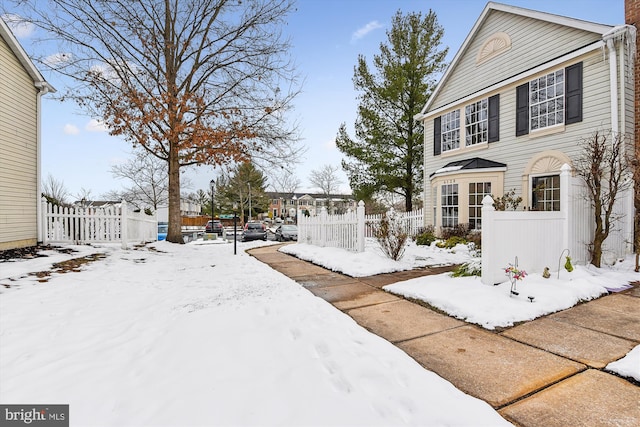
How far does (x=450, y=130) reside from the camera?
12.1 metres

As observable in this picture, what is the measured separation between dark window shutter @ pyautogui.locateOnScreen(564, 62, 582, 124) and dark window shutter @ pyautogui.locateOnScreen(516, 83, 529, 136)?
108cm

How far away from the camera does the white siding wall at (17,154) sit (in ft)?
25.0

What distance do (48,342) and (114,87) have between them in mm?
10844

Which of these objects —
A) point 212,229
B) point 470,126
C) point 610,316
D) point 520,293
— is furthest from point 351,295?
point 212,229

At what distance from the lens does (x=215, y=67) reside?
12.5 metres

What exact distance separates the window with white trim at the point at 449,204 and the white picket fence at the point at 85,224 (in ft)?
34.7

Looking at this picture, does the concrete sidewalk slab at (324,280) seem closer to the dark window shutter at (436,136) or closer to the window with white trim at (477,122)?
the window with white trim at (477,122)

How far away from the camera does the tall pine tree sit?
639 inches

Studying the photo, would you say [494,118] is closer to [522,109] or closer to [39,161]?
[522,109]

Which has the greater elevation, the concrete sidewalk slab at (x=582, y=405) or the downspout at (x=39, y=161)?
the downspout at (x=39, y=161)

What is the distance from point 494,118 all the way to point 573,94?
2383 millimetres

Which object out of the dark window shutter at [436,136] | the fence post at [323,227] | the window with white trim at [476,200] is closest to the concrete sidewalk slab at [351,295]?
the fence post at [323,227]

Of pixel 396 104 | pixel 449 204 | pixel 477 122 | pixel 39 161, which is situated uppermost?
pixel 396 104

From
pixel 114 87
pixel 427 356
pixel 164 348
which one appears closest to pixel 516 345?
pixel 427 356
